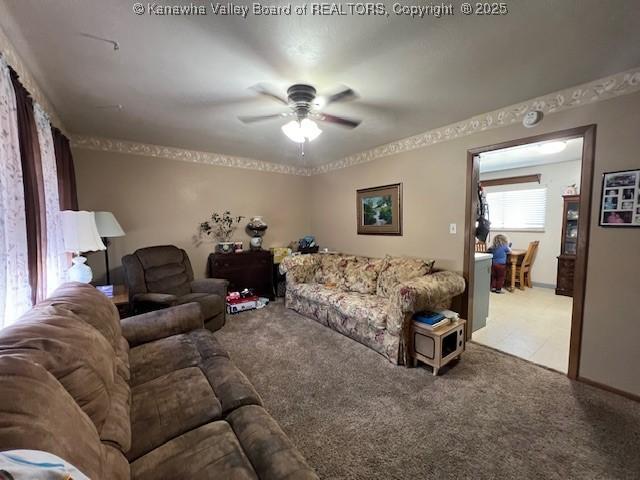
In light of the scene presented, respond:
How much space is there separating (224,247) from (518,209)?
579cm

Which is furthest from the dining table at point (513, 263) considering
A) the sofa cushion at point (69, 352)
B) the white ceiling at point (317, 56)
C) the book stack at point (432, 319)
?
the sofa cushion at point (69, 352)

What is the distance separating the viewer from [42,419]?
734mm

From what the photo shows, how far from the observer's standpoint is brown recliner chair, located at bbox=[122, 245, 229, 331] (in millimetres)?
2928

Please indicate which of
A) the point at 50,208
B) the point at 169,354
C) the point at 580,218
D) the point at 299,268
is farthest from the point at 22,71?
the point at 580,218

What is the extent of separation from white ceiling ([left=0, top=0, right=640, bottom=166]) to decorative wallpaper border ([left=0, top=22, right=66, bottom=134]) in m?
0.04

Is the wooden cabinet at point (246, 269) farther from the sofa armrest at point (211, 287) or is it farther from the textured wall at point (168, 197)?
the sofa armrest at point (211, 287)

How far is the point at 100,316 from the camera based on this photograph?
5.08 ft

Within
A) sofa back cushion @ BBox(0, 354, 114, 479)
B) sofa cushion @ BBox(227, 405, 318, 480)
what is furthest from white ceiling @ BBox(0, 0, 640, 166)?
sofa cushion @ BBox(227, 405, 318, 480)

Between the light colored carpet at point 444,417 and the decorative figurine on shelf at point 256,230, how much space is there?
2.00m

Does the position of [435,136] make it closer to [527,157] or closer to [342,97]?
[342,97]

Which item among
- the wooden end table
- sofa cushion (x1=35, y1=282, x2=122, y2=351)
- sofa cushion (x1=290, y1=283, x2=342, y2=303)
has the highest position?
sofa cushion (x1=35, y1=282, x2=122, y2=351)

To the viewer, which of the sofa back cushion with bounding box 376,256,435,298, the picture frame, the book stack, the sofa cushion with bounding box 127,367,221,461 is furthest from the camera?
the picture frame

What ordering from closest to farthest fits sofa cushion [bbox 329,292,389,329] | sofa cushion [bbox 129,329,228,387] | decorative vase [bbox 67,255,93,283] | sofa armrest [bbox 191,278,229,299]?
sofa cushion [bbox 129,329,228,387], decorative vase [bbox 67,255,93,283], sofa cushion [bbox 329,292,389,329], sofa armrest [bbox 191,278,229,299]

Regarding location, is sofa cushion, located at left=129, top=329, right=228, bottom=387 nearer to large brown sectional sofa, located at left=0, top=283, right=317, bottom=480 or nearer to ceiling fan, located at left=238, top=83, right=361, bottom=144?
large brown sectional sofa, located at left=0, top=283, right=317, bottom=480
